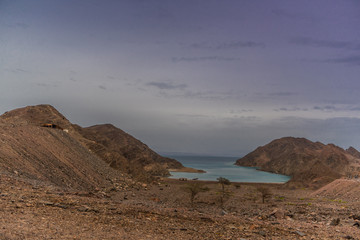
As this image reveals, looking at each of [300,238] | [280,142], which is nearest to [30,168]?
[300,238]

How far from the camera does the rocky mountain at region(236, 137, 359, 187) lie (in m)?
63.8

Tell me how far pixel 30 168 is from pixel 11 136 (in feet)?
21.1

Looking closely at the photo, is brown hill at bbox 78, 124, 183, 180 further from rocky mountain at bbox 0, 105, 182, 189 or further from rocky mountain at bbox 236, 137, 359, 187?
rocky mountain at bbox 236, 137, 359, 187

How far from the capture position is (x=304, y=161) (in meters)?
121

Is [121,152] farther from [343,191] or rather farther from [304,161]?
[304,161]

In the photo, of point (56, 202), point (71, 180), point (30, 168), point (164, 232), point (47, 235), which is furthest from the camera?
point (71, 180)

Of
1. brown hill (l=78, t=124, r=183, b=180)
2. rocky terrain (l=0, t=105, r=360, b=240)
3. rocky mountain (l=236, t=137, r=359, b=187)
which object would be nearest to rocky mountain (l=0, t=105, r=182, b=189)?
rocky terrain (l=0, t=105, r=360, b=240)

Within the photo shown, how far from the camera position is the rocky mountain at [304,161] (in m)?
63.8

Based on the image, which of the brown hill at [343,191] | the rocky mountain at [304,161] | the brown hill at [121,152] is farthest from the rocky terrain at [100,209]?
the rocky mountain at [304,161]

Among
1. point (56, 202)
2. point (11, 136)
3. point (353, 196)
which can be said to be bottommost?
point (353, 196)

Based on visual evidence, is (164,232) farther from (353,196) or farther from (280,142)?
(280,142)

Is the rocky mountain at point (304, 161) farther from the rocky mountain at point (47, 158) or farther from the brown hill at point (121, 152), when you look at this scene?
the rocky mountain at point (47, 158)

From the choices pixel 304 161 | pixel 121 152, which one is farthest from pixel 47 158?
pixel 304 161

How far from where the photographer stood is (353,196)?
34.4m
